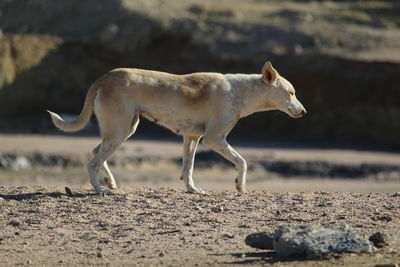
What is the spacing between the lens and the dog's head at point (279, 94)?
1374 centimetres

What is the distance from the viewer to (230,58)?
37250 mm

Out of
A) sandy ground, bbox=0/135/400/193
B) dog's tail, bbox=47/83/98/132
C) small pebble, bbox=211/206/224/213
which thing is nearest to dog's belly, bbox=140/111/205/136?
dog's tail, bbox=47/83/98/132

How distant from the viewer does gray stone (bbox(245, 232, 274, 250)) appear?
1027cm

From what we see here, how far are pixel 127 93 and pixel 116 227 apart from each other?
6.90ft

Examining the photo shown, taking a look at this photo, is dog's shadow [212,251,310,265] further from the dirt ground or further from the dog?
the dog

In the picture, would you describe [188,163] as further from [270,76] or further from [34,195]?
[34,195]

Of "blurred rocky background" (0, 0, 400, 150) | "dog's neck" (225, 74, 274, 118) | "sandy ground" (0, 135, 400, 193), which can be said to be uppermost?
"dog's neck" (225, 74, 274, 118)

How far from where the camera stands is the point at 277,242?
32.7 ft

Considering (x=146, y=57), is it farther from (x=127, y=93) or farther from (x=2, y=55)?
(x=127, y=93)

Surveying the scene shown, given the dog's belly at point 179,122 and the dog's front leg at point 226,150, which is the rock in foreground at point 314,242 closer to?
the dog's front leg at point 226,150

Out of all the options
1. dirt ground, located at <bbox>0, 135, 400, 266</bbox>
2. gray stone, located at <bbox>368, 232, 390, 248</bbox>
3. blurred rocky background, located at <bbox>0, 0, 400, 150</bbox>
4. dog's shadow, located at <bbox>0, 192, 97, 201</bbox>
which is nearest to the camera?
dirt ground, located at <bbox>0, 135, 400, 266</bbox>

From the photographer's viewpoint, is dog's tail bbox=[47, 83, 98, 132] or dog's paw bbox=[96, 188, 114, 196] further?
dog's tail bbox=[47, 83, 98, 132]

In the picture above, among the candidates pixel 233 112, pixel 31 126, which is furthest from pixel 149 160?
pixel 233 112

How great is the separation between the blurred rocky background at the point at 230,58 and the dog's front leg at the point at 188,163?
2204cm
